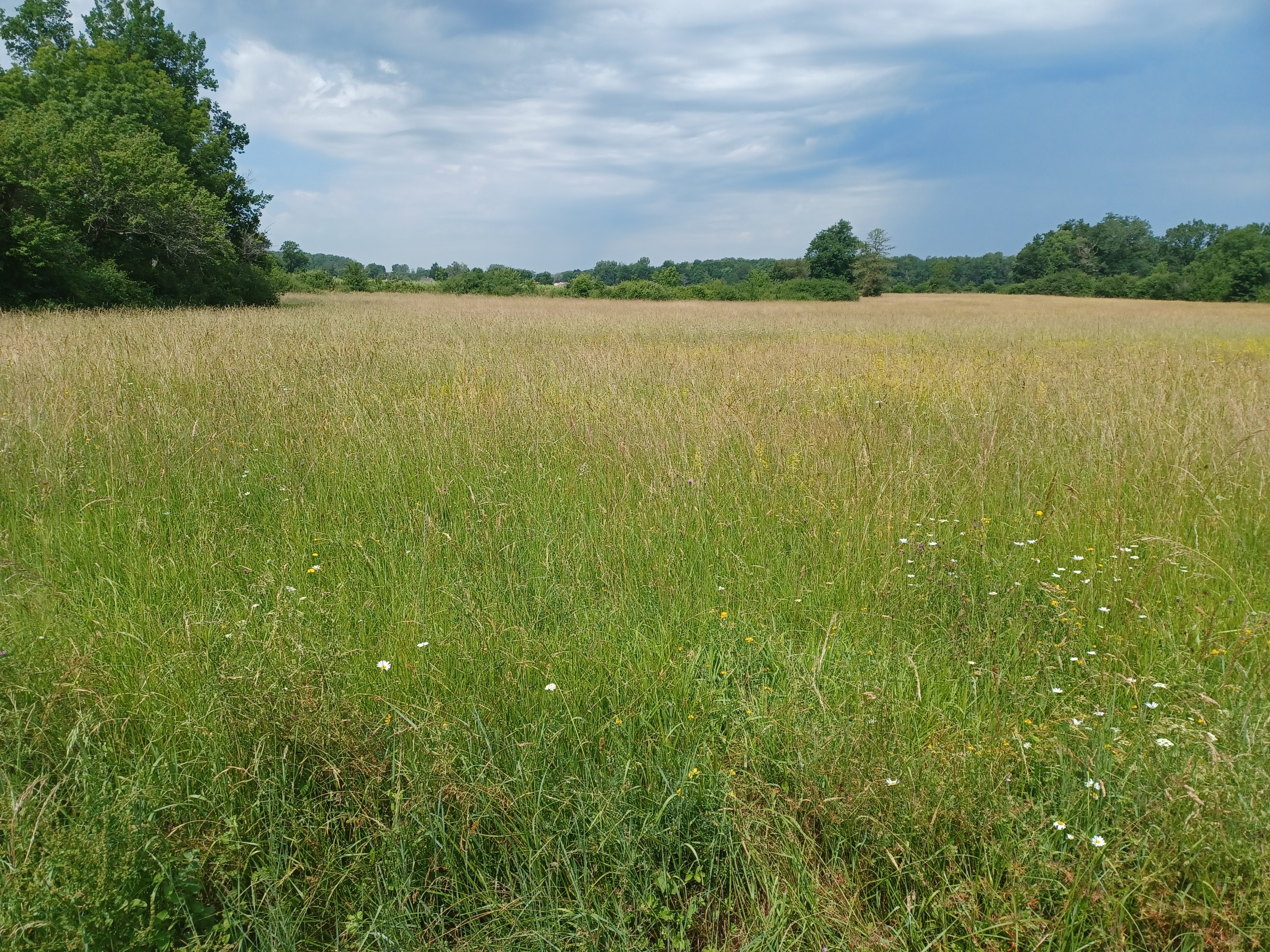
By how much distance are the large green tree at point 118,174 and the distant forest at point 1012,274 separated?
53.1 feet

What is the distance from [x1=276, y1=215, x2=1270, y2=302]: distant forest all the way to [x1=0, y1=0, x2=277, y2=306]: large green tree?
16.2m

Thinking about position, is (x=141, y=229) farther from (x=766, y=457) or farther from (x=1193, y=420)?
(x=1193, y=420)

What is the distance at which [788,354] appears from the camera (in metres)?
9.62

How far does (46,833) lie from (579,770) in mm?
1227

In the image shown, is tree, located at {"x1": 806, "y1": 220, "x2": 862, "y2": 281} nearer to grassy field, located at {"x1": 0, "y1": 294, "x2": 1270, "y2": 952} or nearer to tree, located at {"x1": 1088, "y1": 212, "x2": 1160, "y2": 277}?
tree, located at {"x1": 1088, "y1": 212, "x2": 1160, "y2": 277}

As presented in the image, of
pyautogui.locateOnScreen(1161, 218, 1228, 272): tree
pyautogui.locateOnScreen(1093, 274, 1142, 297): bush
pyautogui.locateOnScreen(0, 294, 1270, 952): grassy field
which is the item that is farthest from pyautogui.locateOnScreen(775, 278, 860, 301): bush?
pyautogui.locateOnScreen(1161, 218, 1228, 272): tree

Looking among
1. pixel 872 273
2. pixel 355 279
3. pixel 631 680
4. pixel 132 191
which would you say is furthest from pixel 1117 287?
pixel 631 680

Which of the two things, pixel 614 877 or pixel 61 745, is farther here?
pixel 61 745

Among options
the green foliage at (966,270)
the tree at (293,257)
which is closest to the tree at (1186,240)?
the green foliage at (966,270)

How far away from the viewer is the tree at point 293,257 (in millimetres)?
54875

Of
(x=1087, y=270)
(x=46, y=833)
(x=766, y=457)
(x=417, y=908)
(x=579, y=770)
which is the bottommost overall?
(x=417, y=908)

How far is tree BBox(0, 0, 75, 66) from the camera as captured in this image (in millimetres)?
24609

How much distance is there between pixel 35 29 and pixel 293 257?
31.2 meters

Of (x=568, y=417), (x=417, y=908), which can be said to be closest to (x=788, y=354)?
(x=568, y=417)
